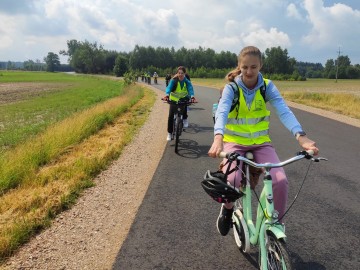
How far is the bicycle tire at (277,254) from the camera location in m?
2.43

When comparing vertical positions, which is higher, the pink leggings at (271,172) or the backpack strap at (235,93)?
the backpack strap at (235,93)

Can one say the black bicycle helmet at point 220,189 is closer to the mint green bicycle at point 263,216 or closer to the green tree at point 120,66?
the mint green bicycle at point 263,216

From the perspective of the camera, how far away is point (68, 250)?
3846 mm

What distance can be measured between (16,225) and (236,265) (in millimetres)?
2706

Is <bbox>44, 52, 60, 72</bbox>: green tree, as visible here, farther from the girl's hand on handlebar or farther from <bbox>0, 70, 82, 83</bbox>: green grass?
the girl's hand on handlebar

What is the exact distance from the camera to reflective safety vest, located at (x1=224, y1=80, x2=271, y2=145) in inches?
127

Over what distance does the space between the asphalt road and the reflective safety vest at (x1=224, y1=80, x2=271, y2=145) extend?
1.28 m

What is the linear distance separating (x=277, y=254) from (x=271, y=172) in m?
0.69

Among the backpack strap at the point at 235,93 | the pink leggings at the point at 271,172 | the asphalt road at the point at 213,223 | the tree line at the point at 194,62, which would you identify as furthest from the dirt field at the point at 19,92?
the tree line at the point at 194,62

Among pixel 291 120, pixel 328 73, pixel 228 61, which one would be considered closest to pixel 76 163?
pixel 291 120

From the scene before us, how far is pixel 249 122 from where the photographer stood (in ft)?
10.7

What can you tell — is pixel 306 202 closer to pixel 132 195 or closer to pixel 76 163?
pixel 132 195

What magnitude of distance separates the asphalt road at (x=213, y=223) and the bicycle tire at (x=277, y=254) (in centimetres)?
81

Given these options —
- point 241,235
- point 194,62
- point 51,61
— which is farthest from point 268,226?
point 51,61
